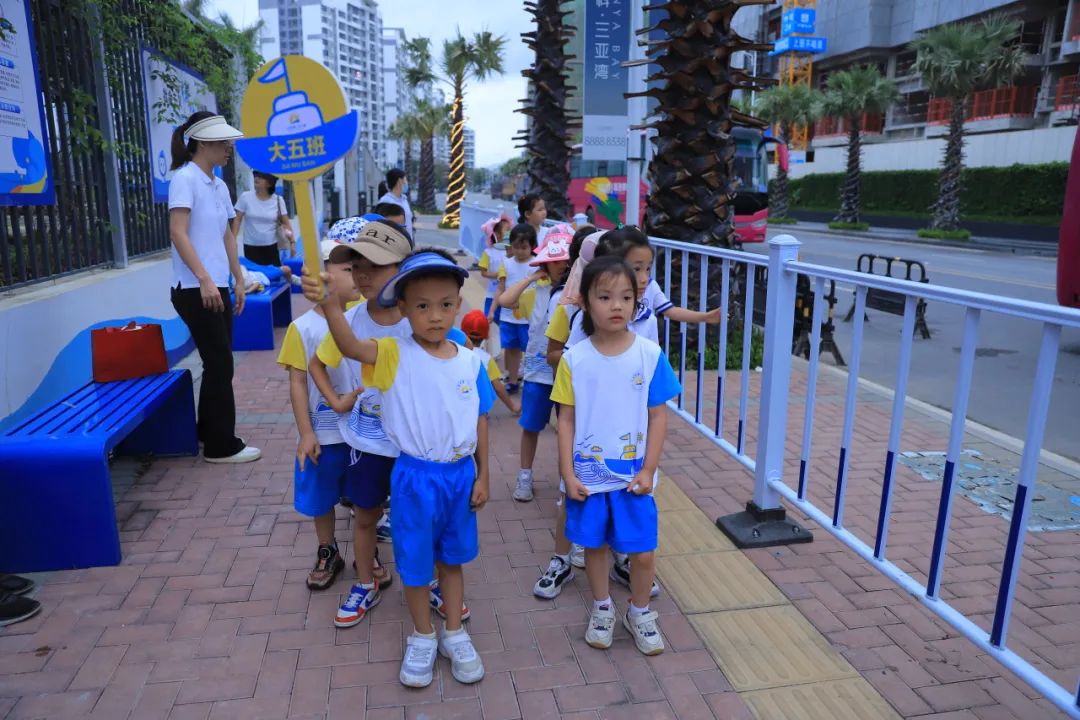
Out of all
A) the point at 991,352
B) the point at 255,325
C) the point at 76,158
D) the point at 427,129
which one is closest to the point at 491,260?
the point at 255,325

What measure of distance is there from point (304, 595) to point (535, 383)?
1.59 meters

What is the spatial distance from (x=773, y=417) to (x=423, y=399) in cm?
192

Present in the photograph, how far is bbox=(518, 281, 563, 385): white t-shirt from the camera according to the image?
415 cm

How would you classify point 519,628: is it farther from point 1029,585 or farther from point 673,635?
point 1029,585

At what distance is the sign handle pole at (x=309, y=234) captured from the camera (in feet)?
7.41

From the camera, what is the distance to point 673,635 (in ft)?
9.88

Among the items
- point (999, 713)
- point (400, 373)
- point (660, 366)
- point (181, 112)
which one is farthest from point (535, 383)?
point (181, 112)

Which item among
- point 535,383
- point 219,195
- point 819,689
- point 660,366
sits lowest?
point 819,689

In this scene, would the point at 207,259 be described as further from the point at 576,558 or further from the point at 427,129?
the point at 427,129

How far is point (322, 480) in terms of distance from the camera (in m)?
3.19

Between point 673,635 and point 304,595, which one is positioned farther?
point 304,595

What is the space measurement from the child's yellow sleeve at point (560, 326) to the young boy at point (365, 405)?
80 cm

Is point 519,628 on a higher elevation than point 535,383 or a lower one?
lower

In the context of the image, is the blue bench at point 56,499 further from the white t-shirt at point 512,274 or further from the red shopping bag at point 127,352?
the white t-shirt at point 512,274
